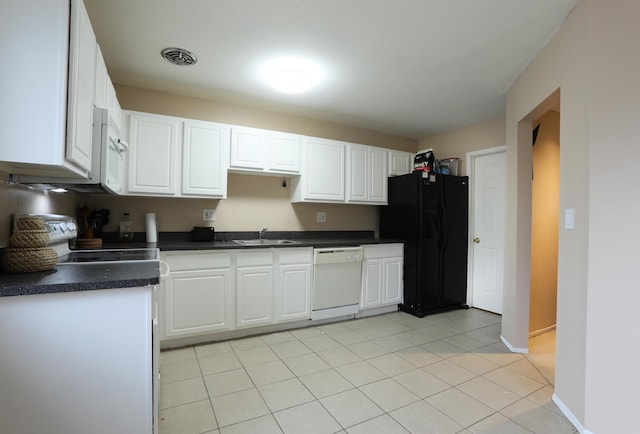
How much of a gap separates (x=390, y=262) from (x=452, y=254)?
2.71ft

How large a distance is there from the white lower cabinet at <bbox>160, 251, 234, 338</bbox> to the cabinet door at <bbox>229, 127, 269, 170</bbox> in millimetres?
957

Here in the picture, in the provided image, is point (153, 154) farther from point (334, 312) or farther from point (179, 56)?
point (334, 312)

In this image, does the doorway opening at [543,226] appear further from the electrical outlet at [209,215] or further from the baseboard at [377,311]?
the electrical outlet at [209,215]

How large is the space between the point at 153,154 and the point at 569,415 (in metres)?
3.56

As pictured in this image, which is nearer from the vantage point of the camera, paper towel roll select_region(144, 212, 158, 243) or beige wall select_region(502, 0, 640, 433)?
beige wall select_region(502, 0, 640, 433)

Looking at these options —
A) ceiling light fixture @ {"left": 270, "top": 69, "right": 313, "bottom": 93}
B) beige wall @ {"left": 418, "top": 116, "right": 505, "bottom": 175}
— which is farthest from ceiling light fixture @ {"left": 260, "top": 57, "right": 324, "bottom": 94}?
beige wall @ {"left": 418, "top": 116, "right": 505, "bottom": 175}

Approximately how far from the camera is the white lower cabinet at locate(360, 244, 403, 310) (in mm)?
3588

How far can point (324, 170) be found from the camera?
3633 mm

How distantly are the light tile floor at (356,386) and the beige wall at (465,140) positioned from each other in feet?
7.30

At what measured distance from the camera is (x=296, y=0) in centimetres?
181

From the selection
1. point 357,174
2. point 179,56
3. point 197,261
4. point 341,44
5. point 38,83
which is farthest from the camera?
point 357,174

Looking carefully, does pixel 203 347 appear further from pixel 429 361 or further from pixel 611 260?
pixel 611 260

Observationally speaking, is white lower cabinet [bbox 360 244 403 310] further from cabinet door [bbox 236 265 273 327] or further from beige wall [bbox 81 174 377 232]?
cabinet door [bbox 236 265 273 327]

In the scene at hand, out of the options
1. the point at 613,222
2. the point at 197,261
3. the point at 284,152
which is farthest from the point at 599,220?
the point at 197,261
